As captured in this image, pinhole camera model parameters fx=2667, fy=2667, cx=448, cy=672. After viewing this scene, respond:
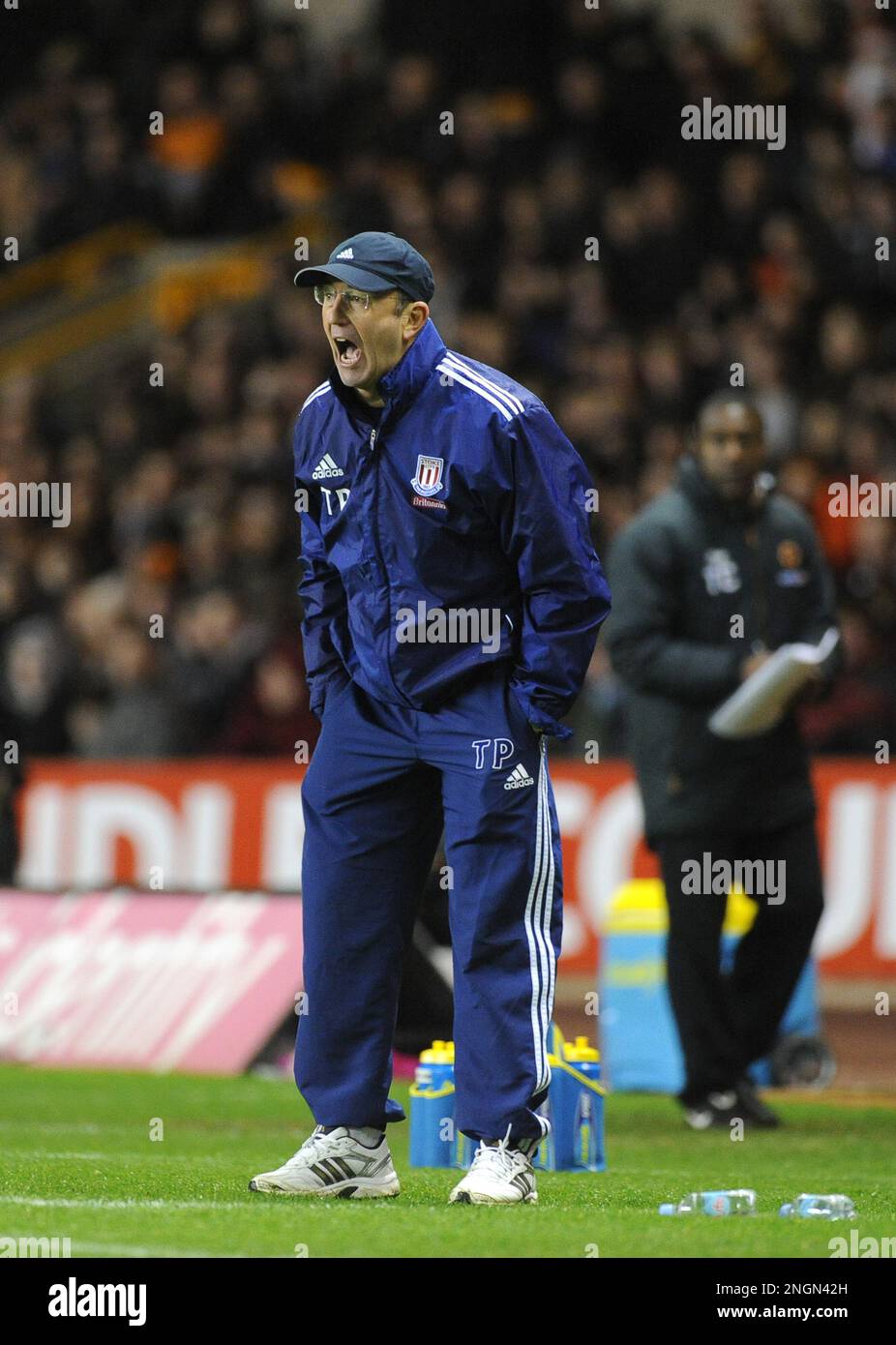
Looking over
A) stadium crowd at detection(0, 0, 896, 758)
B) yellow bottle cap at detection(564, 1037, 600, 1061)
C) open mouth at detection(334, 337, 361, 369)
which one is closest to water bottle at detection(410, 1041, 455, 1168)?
yellow bottle cap at detection(564, 1037, 600, 1061)

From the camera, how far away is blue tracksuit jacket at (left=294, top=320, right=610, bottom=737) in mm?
6344

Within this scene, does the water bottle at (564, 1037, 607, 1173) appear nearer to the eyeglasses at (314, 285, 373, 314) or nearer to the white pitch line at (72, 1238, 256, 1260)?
the eyeglasses at (314, 285, 373, 314)

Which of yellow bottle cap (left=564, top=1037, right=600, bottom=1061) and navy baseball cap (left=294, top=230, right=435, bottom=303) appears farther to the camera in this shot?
yellow bottle cap (left=564, top=1037, right=600, bottom=1061)

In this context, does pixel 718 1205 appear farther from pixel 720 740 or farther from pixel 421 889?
pixel 720 740

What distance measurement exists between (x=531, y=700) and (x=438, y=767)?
280 mm

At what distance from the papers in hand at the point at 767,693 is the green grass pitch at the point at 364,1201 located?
4.62 feet

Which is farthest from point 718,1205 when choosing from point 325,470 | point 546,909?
point 325,470

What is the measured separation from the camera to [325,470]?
6574 mm

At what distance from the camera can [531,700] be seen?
252 inches

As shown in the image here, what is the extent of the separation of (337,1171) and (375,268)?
2.18m

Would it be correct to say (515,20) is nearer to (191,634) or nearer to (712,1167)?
(191,634)

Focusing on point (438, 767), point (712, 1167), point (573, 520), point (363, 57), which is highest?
point (363, 57)

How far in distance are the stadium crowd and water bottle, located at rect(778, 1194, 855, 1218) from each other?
8.35 metres
